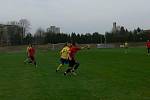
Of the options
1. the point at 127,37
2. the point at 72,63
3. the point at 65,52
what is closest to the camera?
the point at 72,63

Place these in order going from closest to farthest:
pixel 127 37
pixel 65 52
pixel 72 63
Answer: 1. pixel 72 63
2. pixel 65 52
3. pixel 127 37

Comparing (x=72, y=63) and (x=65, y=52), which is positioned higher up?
(x=65, y=52)

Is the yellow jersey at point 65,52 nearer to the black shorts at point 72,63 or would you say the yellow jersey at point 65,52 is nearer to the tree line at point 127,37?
the black shorts at point 72,63

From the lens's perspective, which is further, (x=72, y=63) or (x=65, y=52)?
(x=65, y=52)

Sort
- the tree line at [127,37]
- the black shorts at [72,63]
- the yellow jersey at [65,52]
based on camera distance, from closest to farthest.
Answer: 1. the black shorts at [72,63]
2. the yellow jersey at [65,52]
3. the tree line at [127,37]

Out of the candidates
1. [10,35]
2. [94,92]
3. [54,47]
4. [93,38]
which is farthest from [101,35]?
[94,92]

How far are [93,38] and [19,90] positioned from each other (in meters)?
117

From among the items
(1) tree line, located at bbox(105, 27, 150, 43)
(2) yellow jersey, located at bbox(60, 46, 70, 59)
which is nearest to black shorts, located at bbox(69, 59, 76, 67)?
(2) yellow jersey, located at bbox(60, 46, 70, 59)

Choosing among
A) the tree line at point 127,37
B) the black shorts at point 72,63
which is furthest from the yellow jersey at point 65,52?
the tree line at point 127,37

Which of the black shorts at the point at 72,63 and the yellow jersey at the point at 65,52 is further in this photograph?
the yellow jersey at the point at 65,52

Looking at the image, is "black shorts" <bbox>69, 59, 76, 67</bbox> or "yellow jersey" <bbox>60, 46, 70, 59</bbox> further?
"yellow jersey" <bbox>60, 46, 70, 59</bbox>

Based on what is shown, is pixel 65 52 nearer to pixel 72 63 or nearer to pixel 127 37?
pixel 72 63

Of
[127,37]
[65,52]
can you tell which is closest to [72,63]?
[65,52]

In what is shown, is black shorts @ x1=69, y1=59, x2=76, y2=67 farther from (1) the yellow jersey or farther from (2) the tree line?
(2) the tree line
